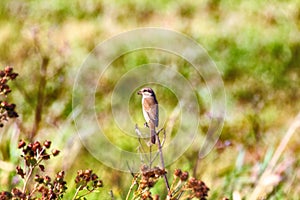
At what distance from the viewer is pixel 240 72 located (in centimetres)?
635

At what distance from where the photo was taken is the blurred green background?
3750 millimetres

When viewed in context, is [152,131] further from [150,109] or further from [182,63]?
[182,63]

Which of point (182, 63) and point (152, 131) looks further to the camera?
point (182, 63)

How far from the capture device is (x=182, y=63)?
20.6 feet

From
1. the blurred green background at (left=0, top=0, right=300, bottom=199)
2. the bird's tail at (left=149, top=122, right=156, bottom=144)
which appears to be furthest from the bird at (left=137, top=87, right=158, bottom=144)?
the blurred green background at (left=0, top=0, right=300, bottom=199)

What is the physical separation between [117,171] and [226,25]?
394cm

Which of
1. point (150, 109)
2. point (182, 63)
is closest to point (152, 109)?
point (150, 109)

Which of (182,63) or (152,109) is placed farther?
(182,63)

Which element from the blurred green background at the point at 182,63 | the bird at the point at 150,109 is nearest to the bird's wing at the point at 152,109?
the bird at the point at 150,109

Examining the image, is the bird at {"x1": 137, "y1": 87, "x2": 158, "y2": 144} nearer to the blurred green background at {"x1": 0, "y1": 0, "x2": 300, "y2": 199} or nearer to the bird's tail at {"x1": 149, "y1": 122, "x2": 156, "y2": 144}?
the bird's tail at {"x1": 149, "y1": 122, "x2": 156, "y2": 144}

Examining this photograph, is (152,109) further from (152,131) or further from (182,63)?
(182,63)

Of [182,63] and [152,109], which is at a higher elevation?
[182,63]

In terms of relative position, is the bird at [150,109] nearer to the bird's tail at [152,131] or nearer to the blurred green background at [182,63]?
the bird's tail at [152,131]

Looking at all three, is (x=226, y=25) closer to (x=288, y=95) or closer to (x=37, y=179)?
(x=288, y=95)
